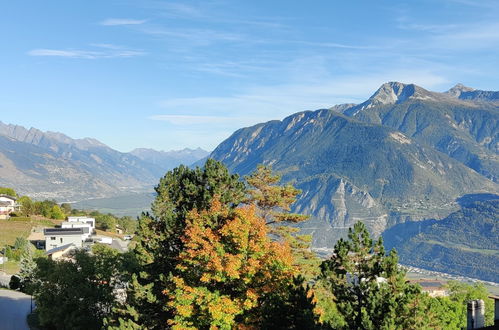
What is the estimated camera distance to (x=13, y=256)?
11194cm

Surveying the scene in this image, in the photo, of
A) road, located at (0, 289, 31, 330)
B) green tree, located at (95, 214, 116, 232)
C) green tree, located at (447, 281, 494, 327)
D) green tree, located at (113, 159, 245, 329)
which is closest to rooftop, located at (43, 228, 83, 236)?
green tree, located at (95, 214, 116, 232)

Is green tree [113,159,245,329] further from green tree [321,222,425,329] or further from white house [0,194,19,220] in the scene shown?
white house [0,194,19,220]

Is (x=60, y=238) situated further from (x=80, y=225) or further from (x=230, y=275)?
(x=230, y=275)

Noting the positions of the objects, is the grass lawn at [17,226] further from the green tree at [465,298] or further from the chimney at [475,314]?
the chimney at [475,314]

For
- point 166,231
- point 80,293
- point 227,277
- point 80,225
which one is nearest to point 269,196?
point 166,231

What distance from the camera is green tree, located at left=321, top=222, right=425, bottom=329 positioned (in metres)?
24.3

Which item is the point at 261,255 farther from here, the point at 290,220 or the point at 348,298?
the point at 290,220

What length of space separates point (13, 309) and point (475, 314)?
5807 centimetres

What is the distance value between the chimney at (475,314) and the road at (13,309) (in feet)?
152

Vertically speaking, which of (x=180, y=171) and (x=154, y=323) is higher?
(x=180, y=171)

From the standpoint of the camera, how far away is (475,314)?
24.8 meters

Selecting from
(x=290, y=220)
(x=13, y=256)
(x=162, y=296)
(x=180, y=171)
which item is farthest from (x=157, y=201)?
(x=13, y=256)

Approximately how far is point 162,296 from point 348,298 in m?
15.2

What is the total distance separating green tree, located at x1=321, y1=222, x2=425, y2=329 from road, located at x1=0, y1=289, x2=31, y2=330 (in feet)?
135
